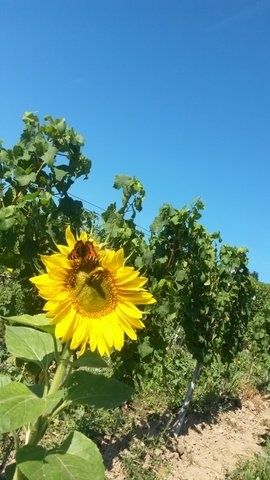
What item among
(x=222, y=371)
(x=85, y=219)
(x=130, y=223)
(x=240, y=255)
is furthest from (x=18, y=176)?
(x=222, y=371)

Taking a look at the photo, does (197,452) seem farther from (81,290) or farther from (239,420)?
(81,290)

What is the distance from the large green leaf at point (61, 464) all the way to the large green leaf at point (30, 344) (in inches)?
12.9

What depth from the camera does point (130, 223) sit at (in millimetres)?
4137

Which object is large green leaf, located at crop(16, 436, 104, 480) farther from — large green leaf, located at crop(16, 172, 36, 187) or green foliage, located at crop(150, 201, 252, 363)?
green foliage, located at crop(150, 201, 252, 363)

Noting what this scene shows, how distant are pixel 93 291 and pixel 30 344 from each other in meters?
0.49

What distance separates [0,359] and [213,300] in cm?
300

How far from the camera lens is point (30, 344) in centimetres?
209

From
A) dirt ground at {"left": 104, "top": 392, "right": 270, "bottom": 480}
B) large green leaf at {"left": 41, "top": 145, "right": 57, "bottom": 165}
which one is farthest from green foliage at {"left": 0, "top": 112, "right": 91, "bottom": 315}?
dirt ground at {"left": 104, "top": 392, "right": 270, "bottom": 480}

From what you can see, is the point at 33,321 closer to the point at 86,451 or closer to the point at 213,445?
the point at 86,451

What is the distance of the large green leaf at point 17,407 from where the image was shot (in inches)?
65.9

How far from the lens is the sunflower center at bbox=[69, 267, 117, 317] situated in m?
1.75

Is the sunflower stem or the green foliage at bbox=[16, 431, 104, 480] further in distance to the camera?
the sunflower stem

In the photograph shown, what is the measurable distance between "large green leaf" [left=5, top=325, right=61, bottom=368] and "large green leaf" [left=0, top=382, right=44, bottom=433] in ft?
0.63

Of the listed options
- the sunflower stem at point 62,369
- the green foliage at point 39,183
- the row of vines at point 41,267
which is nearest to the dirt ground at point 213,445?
the row of vines at point 41,267
